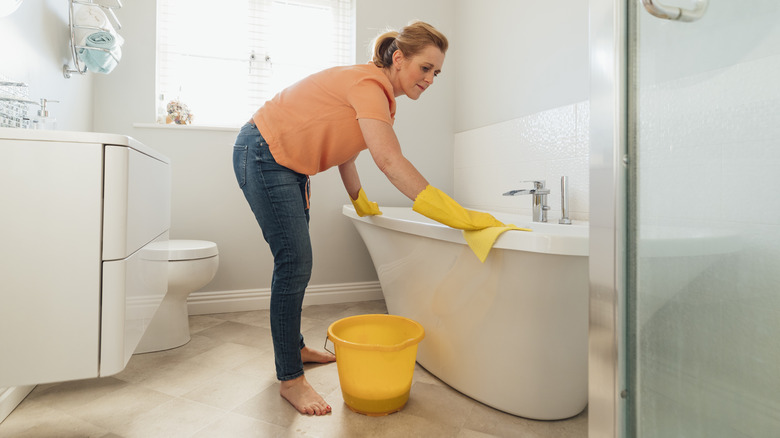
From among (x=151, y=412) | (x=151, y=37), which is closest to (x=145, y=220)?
(x=151, y=412)

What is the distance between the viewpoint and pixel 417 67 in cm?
137

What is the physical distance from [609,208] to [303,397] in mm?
1121

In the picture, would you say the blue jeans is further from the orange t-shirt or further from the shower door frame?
the shower door frame

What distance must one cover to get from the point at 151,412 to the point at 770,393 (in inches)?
60.7

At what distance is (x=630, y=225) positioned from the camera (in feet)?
2.29

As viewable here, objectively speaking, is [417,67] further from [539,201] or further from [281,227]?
[539,201]

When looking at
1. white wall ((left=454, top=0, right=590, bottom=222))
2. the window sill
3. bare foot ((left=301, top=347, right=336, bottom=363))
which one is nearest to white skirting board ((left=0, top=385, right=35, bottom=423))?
bare foot ((left=301, top=347, right=336, bottom=363))

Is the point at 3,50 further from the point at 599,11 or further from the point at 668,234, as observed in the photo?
the point at 668,234

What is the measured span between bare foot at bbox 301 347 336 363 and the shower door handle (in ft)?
5.20

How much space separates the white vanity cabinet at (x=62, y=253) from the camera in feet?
2.81

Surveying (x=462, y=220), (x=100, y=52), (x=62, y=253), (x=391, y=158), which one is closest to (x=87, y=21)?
(x=100, y=52)

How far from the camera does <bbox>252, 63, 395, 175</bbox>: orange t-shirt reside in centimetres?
136

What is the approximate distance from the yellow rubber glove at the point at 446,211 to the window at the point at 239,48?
1.85 metres

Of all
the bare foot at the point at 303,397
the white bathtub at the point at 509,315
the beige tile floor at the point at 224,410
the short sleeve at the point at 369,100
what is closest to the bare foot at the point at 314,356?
the beige tile floor at the point at 224,410
